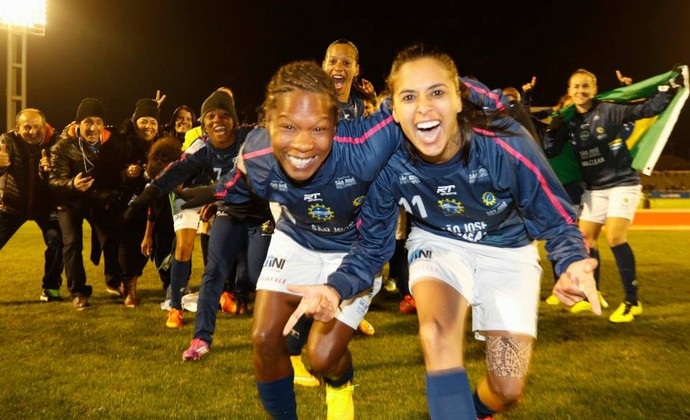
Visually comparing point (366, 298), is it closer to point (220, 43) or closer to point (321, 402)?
point (321, 402)

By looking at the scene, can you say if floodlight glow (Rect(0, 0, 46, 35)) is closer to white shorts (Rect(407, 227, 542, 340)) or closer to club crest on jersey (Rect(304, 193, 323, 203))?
club crest on jersey (Rect(304, 193, 323, 203))

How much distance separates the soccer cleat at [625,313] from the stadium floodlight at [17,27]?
1924 centimetres

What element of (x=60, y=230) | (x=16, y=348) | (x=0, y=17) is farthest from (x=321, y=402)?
(x=0, y=17)

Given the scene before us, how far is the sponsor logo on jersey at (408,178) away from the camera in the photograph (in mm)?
3198

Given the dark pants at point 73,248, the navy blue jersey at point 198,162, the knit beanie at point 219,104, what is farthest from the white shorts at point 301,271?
the dark pants at point 73,248

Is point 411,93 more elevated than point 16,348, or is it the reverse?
point 411,93

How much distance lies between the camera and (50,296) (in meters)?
7.65

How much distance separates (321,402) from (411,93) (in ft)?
7.32

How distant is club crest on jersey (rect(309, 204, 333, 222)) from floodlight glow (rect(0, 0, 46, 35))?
21619 mm

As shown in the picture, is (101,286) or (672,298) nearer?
(672,298)

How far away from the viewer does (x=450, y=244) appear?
3391mm

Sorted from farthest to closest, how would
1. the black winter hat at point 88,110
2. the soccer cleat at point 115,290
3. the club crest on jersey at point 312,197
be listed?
the soccer cleat at point 115,290
the black winter hat at point 88,110
the club crest on jersey at point 312,197

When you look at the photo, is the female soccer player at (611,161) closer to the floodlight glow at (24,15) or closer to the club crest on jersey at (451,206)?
the club crest on jersey at (451,206)

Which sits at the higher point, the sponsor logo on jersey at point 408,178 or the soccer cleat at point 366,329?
the sponsor logo on jersey at point 408,178
